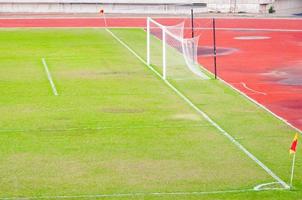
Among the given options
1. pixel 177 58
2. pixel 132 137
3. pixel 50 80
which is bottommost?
pixel 177 58

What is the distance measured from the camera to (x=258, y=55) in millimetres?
38781

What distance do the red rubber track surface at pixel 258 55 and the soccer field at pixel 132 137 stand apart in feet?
3.85

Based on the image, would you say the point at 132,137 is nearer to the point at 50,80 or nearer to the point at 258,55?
the point at 50,80

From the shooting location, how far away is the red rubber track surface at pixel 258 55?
90.1 feet

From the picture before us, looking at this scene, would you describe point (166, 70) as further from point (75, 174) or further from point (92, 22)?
point (92, 22)

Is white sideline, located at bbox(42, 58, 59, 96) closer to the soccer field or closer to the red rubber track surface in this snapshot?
the soccer field

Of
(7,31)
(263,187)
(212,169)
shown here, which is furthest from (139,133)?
(7,31)

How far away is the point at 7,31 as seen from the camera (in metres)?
47.3

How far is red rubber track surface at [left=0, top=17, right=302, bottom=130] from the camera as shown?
2747cm

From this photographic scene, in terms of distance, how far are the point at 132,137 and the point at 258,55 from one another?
1884cm

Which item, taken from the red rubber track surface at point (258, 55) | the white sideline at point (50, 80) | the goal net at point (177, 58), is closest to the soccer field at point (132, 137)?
the white sideline at point (50, 80)

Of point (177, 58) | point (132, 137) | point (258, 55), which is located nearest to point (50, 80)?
point (177, 58)

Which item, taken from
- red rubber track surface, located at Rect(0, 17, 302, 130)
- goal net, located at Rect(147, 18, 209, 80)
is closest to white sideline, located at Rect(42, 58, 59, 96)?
goal net, located at Rect(147, 18, 209, 80)

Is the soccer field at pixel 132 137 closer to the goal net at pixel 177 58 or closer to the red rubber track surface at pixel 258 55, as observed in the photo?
the goal net at pixel 177 58
